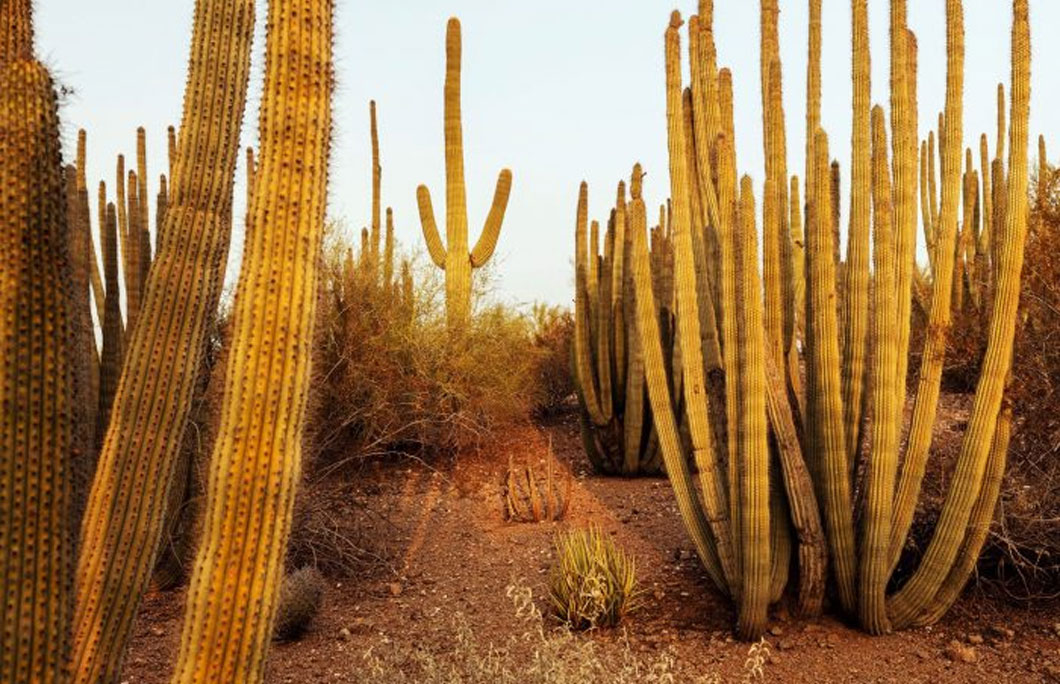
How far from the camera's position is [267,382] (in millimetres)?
3150

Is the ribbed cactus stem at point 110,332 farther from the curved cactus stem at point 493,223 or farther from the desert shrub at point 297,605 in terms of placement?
the curved cactus stem at point 493,223

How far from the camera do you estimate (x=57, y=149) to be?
121 inches

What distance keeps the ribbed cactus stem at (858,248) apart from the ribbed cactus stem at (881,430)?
93mm

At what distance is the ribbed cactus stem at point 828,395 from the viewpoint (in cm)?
616

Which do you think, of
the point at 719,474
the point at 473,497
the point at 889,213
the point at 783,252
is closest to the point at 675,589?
the point at 719,474

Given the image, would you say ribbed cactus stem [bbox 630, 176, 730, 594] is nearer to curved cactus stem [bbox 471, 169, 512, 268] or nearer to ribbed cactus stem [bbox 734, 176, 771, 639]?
ribbed cactus stem [bbox 734, 176, 771, 639]

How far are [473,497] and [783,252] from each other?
5462 mm

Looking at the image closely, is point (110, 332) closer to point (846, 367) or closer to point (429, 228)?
point (846, 367)

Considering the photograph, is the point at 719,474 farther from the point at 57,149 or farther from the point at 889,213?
the point at 57,149

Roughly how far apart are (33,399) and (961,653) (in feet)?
16.7

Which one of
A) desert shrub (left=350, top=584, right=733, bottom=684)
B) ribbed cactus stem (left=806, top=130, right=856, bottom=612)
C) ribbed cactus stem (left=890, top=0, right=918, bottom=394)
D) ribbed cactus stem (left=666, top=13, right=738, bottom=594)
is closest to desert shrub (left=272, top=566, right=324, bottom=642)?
desert shrub (left=350, top=584, right=733, bottom=684)

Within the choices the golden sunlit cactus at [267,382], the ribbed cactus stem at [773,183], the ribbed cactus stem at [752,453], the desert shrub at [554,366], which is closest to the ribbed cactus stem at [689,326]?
the ribbed cactus stem at [752,453]

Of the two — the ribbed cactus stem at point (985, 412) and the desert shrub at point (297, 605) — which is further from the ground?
the ribbed cactus stem at point (985, 412)

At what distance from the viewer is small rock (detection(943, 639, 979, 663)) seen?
5.82 m
